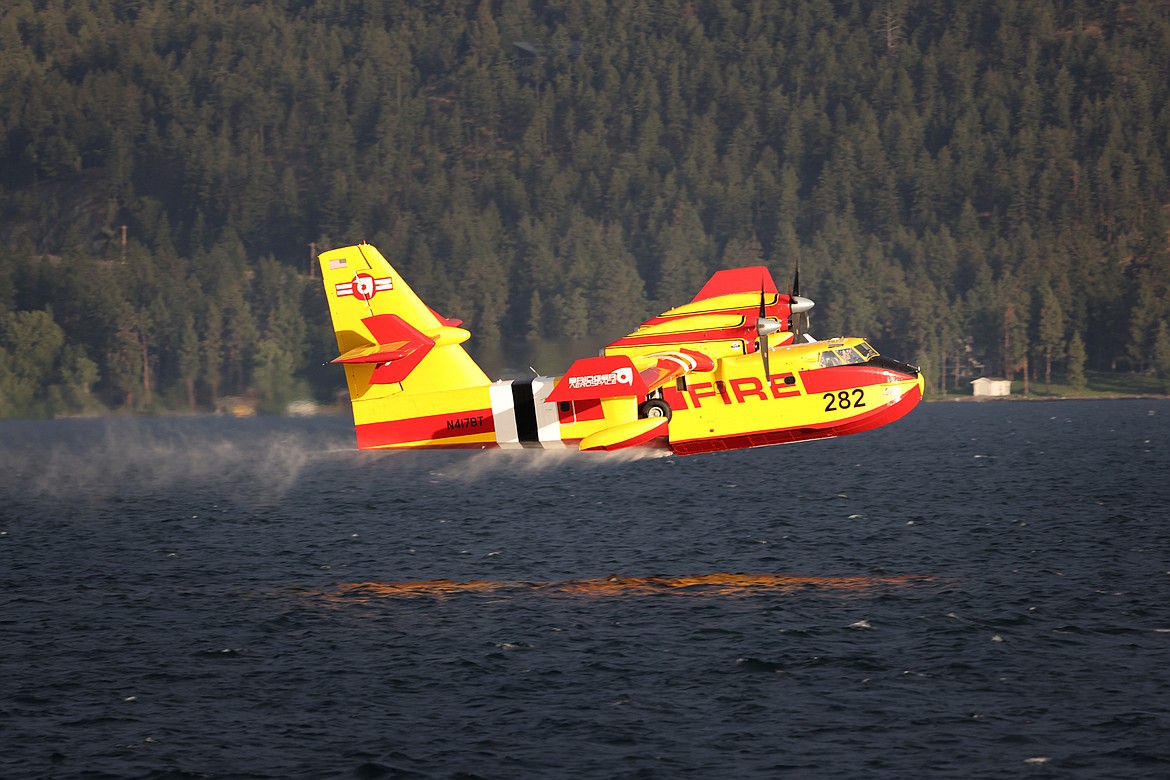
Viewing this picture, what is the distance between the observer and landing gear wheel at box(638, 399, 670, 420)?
43969 millimetres

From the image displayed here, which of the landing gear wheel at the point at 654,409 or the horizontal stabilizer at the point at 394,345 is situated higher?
the horizontal stabilizer at the point at 394,345

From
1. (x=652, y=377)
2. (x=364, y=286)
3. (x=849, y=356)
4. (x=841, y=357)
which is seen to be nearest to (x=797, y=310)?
(x=841, y=357)

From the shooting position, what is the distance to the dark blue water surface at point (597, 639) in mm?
25938

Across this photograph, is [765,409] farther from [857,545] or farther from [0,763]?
[0,763]

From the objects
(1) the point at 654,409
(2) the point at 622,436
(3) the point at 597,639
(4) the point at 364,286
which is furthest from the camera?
(4) the point at 364,286

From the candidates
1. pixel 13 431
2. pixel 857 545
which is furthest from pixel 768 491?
pixel 13 431

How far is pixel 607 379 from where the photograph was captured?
135 feet

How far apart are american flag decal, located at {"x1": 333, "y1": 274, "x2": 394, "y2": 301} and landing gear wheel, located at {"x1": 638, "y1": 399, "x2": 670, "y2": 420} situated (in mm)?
10185

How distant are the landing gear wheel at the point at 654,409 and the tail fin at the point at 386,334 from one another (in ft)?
19.6

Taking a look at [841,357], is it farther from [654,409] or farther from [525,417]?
[525,417]

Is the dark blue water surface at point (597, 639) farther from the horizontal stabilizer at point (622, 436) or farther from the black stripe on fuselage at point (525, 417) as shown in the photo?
the black stripe on fuselage at point (525, 417)

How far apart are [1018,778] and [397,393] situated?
2736 centimetres

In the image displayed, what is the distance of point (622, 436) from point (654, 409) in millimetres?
2615

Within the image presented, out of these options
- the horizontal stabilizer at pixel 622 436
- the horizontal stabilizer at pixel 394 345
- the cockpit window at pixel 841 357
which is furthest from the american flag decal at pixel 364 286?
the cockpit window at pixel 841 357
